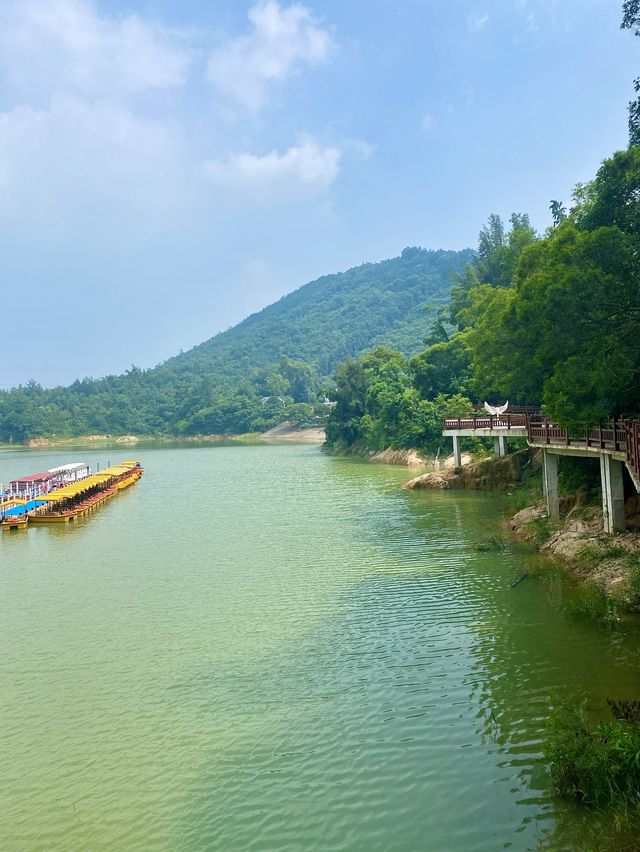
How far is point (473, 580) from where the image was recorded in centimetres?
1944

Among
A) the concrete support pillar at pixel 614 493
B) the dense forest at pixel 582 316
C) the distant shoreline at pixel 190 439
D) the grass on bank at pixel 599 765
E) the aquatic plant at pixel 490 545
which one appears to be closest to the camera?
the grass on bank at pixel 599 765

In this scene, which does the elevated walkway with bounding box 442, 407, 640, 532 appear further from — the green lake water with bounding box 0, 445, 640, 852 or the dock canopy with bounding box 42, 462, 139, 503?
the dock canopy with bounding box 42, 462, 139, 503

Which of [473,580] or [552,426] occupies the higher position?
[552,426]

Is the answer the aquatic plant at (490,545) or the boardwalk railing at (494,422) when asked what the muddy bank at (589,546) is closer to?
the aquatic plant at (490,545)

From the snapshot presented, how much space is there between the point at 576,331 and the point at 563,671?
977 centimetres

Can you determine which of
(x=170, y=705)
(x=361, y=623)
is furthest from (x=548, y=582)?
(x=170, y=705)

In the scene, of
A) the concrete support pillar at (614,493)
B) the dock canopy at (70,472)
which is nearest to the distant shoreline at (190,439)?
the dock canopy at (70,472)

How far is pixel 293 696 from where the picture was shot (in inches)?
488

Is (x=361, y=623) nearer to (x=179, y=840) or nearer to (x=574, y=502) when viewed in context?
(x=179, y=840)

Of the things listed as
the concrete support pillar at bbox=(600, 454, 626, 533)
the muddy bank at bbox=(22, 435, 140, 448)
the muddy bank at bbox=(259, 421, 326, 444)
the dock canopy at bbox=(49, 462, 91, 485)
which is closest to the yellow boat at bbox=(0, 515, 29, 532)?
the dock canopy at bbox=(49, 462, 91, 485)

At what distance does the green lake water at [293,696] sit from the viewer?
28.8ft

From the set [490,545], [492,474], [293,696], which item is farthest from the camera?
[492,474]

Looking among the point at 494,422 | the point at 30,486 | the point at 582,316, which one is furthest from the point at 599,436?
the point at 30,486

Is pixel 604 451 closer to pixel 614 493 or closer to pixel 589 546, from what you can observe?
pixel 614 493
